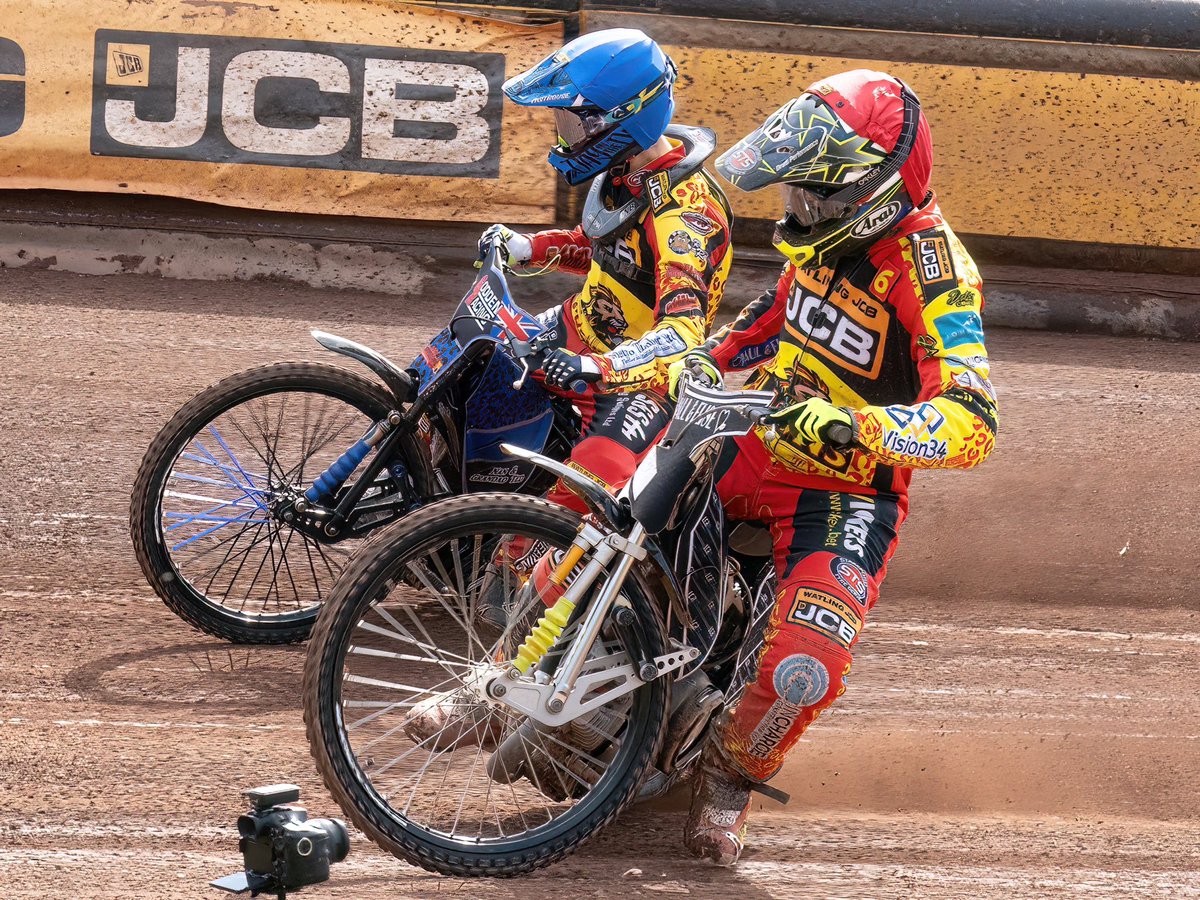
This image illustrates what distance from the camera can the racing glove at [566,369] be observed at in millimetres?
4352

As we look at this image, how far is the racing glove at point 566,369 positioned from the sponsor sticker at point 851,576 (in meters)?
1.01

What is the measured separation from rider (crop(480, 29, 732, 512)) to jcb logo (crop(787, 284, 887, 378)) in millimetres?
524

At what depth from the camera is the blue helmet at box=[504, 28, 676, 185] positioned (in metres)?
4.92

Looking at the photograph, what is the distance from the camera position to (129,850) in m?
3.70

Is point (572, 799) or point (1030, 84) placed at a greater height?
point (1030, 84)

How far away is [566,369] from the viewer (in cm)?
435

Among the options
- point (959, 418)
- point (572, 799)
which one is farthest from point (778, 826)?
point (959, 418)

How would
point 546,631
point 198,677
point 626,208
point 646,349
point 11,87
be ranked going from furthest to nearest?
1. point 11,87
2. point 626,208
3. point 198,677
4. point 646,349
5. point 546,631

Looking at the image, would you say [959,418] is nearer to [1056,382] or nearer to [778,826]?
[778,826]

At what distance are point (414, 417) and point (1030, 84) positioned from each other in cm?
586

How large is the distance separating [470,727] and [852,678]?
197 centimetres

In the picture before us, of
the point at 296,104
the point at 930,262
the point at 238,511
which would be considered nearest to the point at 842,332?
the point at 930,262

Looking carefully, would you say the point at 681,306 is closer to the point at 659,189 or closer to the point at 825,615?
the point at 659,189

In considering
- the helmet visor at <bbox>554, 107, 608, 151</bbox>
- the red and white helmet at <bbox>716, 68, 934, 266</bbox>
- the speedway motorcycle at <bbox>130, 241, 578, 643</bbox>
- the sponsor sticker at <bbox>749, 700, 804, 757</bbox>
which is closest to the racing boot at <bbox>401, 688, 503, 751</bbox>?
the sponsor sticker at <bbox>749, 700, 804, 757</bbox>
